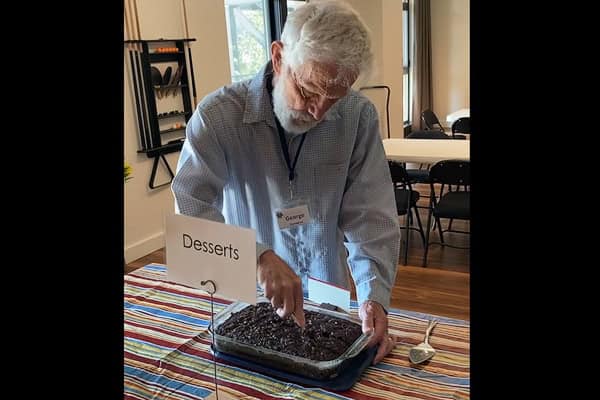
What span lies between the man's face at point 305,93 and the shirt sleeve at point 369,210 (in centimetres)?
17

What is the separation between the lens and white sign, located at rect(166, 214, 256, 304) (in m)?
0.77

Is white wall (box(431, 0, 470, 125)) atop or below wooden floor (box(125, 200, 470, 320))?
atop

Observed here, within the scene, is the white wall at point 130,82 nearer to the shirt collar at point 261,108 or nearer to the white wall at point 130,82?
the white wall at point 130,82

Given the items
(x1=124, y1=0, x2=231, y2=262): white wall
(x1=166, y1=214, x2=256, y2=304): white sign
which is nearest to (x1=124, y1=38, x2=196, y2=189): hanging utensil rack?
(x1=124, y1=0, x2=231, y2=262): white wall

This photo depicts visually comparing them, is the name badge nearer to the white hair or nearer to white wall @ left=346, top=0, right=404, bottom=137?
the white hair

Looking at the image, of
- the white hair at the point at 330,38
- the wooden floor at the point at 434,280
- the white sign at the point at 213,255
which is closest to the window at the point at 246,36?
the wooden floor at the point at 434,280

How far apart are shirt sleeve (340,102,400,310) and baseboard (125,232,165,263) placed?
2755 millimetres

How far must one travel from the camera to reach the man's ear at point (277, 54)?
1219mm
